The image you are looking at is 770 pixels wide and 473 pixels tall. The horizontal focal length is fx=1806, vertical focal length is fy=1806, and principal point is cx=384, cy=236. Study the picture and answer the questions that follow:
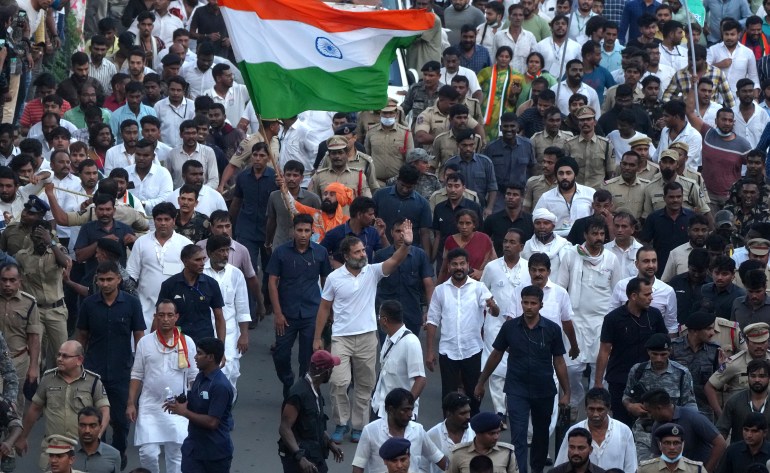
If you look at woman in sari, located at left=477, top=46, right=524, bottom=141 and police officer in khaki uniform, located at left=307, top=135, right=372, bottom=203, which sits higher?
police officer in khaki uniform, located at left=307, top=135, right=372, bottom=203

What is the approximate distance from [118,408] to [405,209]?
3.95 meters

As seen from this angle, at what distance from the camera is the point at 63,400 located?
14.0 meters

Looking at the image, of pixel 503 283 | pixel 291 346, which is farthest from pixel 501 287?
pixel 291 346

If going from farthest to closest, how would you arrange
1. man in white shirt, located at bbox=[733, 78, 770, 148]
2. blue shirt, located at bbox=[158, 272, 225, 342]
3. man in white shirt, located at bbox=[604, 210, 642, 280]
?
1. man in white shirt, located at bbox=[733, 78, 770, 148]
2. man in white shirt, located at bbox=[604, 210, 642, 280]
3. blue shirt, located at bbox=[158, 272, 225, 342]

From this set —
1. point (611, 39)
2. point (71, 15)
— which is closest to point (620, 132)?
point (611, 39)

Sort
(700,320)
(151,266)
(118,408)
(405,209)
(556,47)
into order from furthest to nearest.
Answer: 1. (556,47)
2. (405,209)
3. (151,266)
4. (118,408)
5. (700,320)

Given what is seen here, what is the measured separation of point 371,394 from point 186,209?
2762 mm

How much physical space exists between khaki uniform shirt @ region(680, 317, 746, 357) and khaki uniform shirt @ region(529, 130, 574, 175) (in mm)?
5176

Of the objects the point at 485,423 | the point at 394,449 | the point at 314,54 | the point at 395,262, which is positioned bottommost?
the point at 395,262

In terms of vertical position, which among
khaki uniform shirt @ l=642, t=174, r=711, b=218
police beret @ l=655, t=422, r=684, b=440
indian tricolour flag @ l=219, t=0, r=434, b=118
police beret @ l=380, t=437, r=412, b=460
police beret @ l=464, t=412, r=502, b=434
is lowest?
khaki uniform shirt @ l=642, t=174, r=711, b=218

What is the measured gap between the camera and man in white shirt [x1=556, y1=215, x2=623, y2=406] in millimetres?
16281

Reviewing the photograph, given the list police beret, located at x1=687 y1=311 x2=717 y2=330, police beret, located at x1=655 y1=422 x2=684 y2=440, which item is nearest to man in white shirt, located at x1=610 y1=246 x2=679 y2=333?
police beret, located at x1=687 y1=311 x2=717 y2=330

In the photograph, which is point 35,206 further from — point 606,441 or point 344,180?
point 606,441

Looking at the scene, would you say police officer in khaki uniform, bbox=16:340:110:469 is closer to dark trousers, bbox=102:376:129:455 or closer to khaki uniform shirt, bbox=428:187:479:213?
dark trousers, bbox=102:376:129:455
